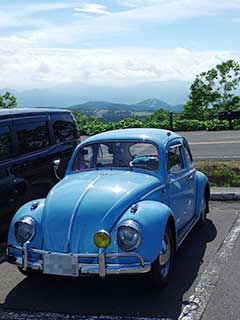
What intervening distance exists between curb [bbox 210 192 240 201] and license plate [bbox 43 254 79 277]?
16.6 ft

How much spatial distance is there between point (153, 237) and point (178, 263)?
1.28 metres

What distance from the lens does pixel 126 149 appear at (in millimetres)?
6137

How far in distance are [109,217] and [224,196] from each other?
4740 mm

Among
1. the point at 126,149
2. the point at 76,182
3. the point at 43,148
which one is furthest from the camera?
the point at 43,148

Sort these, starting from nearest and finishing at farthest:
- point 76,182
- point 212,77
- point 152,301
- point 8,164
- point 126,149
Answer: point 152,301 → point 76,182 → point 126,149 → point 8,164 → point 212,77

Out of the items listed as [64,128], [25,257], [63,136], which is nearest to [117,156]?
[25,257]

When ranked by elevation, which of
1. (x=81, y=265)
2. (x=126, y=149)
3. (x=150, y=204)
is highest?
(x=126, y=149)

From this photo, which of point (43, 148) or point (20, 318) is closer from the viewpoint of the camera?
point (20, 318)

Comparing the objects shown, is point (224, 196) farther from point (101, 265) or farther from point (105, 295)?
point (101, 265)

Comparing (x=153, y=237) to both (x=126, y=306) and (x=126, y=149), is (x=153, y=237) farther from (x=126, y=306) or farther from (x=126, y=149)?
(x=126, y=149)

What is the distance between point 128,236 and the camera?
4641 mm

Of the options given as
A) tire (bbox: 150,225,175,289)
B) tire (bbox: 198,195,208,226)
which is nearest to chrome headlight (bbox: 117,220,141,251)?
tire (bbox: 150,225,175,289)

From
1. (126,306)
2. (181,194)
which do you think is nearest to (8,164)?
(181,194)

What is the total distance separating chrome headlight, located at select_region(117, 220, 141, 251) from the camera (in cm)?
461
